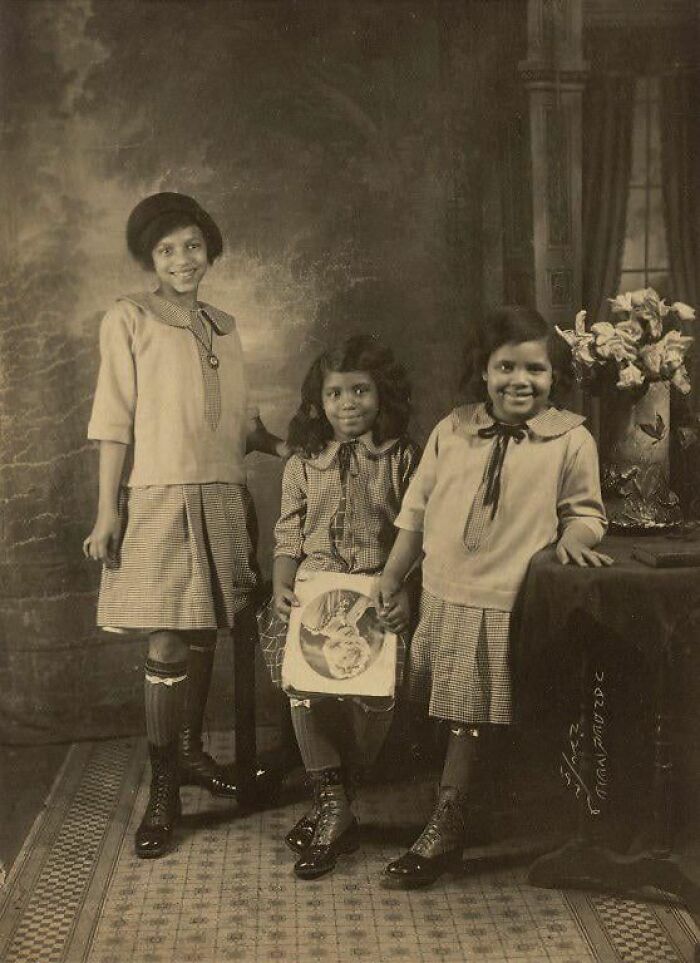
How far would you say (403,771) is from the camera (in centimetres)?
293

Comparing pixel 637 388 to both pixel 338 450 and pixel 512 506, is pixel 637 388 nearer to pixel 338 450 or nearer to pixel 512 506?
pixel 512 506

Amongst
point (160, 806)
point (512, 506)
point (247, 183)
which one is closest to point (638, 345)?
point (512, 506)

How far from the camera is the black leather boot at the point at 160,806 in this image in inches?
101

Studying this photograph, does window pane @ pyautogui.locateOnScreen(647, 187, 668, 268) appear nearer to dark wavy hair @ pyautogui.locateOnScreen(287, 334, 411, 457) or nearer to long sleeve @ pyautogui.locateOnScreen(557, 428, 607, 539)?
long sleeve @ pyautogui.locateOnScreen(557, 428, 607, 539)

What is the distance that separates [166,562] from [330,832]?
78 centimetres

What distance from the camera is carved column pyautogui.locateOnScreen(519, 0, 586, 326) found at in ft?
8.88

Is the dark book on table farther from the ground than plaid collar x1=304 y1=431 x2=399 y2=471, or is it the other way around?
plaid collar x1=304 y1=431 x2=399 y2=471

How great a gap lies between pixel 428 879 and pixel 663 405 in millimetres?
1260

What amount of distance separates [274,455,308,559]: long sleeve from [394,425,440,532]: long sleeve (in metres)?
0.29

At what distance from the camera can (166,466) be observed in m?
2.62

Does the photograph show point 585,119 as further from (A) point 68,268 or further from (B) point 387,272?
(A) point 68,268

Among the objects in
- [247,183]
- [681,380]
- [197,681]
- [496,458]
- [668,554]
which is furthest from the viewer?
[197,681]

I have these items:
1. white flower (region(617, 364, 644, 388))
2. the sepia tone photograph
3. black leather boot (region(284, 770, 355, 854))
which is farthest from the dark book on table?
black leather boot (region(284, 770, 355, 854))
